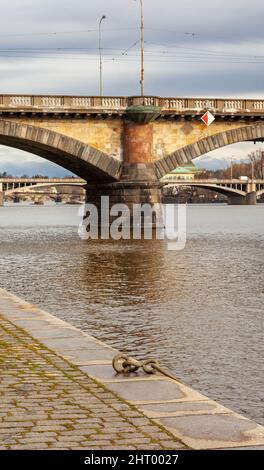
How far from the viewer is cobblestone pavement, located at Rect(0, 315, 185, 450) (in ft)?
21.8

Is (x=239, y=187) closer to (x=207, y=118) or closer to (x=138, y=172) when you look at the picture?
(x=207, y=118)

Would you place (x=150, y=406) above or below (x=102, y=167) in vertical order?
below

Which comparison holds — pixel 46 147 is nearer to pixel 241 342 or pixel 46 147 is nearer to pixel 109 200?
pixel 109 200

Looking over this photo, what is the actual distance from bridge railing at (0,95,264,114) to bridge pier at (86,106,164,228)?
3.07 feet

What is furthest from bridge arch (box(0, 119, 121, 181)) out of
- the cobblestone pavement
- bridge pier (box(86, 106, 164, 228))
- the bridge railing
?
the cobblestone pavement

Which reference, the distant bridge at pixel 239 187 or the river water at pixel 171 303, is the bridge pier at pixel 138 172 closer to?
the river water at pixel 171 303

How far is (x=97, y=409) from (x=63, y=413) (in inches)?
12.7

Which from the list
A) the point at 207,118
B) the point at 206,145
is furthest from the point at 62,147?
the point at 206,145

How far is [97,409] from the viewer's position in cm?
773

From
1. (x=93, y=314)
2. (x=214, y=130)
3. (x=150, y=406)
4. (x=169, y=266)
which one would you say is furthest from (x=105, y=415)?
(x=214, y=130)

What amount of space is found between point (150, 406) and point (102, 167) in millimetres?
46765

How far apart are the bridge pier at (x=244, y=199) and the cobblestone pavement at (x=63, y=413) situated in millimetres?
159134

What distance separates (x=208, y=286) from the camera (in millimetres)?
22766

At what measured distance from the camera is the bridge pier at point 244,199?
16800 centimetres
